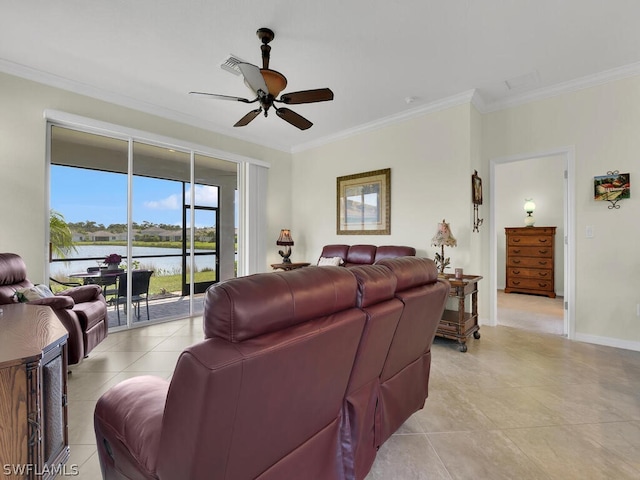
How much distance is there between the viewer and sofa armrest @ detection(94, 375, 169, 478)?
95 centimetres

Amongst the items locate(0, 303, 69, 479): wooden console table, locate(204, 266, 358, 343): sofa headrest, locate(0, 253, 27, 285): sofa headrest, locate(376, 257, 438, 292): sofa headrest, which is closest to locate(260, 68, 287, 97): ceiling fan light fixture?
locate(376, 257, 438, 292): sofa headrest

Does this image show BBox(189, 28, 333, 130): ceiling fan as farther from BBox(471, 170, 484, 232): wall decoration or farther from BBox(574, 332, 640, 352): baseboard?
BBox(574, 332, 640, 352): baseboard

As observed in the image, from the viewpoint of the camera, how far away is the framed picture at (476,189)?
141 inches

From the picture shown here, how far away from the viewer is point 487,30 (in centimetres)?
245

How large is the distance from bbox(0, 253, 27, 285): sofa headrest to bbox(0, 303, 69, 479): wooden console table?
5.13ft

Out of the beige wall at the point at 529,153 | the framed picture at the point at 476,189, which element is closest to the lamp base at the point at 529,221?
the beige wall at the point at 529,153

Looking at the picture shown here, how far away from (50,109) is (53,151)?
438mm

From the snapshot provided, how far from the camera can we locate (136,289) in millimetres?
3859

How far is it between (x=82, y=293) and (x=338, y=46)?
335 cm

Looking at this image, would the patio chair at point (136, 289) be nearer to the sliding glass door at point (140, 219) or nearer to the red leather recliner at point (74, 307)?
the sliding glass door at point (140, 219)

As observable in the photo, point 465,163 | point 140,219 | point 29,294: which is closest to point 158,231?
point 140,219

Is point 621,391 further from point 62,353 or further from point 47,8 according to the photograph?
point 47,8

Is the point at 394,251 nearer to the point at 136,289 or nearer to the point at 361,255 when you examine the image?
the point at 361,255

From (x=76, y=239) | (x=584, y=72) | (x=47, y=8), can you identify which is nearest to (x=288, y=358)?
(x=47, y=8)
